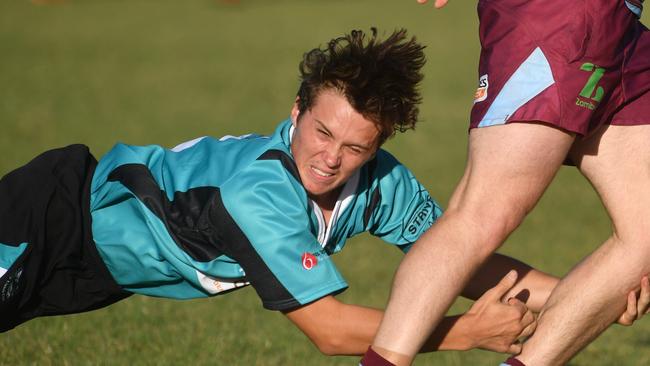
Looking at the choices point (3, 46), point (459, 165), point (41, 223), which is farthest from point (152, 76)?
point (41, 223)

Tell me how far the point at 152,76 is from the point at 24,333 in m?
12.6

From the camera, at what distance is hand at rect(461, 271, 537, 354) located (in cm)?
393

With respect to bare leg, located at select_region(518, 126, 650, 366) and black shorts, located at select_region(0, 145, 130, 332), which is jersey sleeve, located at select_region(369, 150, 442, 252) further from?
black shorts, located at select_region(0, 145, 130, 332)

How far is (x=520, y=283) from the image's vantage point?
4562 millimetres

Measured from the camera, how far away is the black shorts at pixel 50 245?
4312mm

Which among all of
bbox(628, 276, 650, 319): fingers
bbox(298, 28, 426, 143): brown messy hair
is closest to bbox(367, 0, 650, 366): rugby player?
bbox(628, 276, 650, 319): fingers

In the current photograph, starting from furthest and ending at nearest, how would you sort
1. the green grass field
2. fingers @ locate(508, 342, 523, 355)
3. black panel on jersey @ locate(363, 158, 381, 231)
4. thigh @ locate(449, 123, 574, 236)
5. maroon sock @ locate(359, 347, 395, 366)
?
the green grass field, black panel on jersey @ locate(363, 158, 381, 231), fingers @ locate(508, 342, 523, 355), thigh @ locate(449, 123, 574, 236), maroon sock @ locate(359, 347, 395, 366)

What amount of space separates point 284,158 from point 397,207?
2.33ft

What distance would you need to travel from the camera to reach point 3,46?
64.2 ft

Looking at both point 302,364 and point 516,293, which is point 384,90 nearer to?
point 516,293

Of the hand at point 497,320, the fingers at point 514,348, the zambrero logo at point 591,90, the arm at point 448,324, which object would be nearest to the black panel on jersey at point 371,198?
the arm at point 448,324

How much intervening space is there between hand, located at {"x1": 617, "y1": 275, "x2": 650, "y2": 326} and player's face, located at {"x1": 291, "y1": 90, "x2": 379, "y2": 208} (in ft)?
3.74

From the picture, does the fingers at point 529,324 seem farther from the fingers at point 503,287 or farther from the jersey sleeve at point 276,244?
the jersey sleeve at point 276,244

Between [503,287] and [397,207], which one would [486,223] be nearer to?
[503,287]
